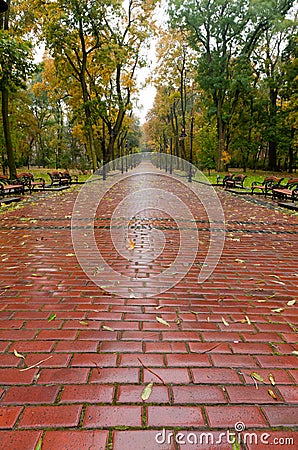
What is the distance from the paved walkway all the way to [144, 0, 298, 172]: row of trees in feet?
65.5

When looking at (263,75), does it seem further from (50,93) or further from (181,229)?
(181,229)

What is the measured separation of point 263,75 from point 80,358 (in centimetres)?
3765

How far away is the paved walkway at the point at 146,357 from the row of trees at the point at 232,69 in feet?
65.5

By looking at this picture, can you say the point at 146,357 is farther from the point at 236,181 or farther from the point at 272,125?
the point at 272,125

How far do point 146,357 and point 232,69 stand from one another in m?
29.9

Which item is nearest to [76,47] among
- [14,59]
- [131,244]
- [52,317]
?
[14,59]

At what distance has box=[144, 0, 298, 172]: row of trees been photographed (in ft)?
77.9

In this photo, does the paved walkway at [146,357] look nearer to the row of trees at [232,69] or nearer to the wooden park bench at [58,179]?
the wooden park bench at [58,179]

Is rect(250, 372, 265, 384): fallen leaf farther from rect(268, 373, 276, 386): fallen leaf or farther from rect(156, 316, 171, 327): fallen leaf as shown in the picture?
rect(156, 316, 171, 327): fallen leaf

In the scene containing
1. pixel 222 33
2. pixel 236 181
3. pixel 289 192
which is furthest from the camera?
pixel 222 33

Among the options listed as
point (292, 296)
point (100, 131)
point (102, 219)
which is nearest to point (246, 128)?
point (100, 131)

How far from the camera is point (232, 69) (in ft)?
88.9

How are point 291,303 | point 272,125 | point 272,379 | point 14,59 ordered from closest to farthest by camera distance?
1. point 272,379
2. point 291,303
3. point 14,59
4. point 272,125

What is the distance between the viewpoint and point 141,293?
3.06 meters
